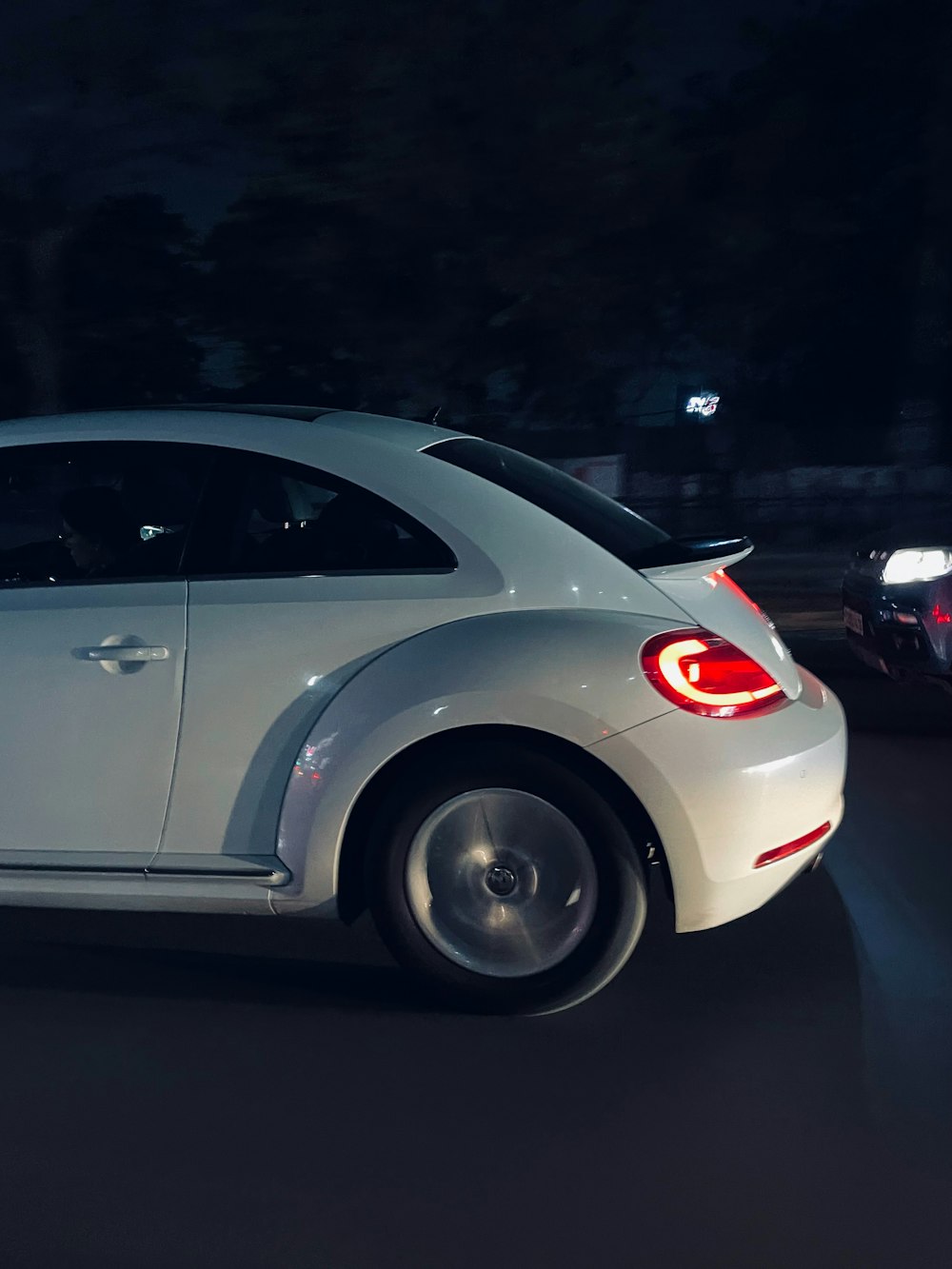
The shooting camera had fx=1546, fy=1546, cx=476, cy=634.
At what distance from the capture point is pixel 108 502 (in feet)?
14.8

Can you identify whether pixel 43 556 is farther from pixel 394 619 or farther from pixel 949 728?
pixel 949 728

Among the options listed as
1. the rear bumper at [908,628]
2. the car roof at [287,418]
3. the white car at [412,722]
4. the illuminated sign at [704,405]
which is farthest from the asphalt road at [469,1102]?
the illuminated sign at [704,405]

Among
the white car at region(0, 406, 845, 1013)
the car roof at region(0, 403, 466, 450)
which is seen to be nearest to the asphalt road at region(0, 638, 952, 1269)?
the white car at region(0, 406, 845, 1013)

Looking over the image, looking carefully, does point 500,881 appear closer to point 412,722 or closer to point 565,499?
point 412,722

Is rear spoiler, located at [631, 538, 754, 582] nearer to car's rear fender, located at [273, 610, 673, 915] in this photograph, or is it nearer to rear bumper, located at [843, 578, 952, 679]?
car's rear fender, located at [273, 610, 673, 915]

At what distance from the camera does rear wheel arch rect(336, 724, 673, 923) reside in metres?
3.99

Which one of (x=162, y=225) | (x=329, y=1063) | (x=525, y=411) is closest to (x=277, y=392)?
(x=162, y=225)

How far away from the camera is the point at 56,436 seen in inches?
176

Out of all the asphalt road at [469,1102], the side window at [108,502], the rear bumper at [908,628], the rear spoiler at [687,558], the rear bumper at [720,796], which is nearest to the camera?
the asphalt road at [469,1102]

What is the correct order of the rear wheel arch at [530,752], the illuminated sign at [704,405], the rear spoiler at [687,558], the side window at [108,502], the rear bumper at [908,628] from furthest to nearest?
the illuminated sign at [704,405]
the rear bumper at [908,628]
the side window at [108,502]
the rear spoiler at [687,558]
the rear wheel arch at [530,752]

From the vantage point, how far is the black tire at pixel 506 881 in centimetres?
400

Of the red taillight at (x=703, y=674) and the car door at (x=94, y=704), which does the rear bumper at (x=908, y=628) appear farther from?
the car door at (x=94, y=704)

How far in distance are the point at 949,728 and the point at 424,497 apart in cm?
460

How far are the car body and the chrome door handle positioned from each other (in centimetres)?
460
